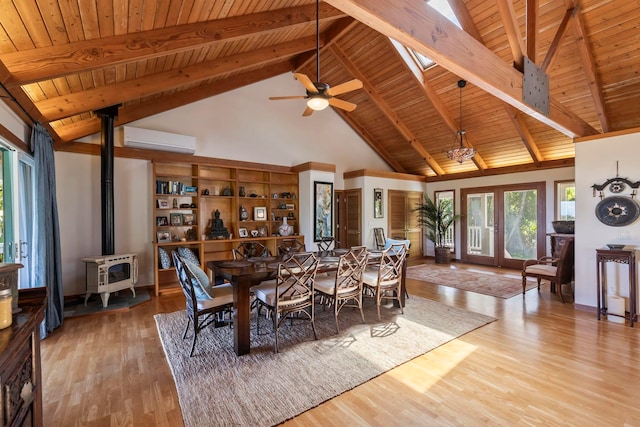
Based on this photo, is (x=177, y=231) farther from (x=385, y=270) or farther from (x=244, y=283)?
(x=385, y=270)

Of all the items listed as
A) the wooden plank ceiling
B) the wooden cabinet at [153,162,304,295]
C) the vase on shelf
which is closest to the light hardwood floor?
the wooden cabinet at [153,162,304,295]

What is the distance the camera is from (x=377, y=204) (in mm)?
7617

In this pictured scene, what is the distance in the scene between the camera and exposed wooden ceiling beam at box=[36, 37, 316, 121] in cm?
329

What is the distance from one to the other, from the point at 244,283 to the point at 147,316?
2095 mm

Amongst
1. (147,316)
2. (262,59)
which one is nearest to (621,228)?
(262,59)

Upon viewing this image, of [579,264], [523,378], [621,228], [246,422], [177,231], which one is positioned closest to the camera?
[246,422]

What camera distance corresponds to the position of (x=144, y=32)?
8.98ft

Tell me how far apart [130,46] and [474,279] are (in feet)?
21.6

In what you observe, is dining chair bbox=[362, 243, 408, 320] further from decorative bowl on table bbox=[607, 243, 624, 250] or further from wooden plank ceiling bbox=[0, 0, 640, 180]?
decorative bowl on table bbox=[607, 243, 624, 250]

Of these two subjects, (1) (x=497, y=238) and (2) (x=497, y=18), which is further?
(1) (x=497, y=238)

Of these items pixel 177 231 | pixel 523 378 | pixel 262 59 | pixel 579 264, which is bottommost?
pixel 523 378

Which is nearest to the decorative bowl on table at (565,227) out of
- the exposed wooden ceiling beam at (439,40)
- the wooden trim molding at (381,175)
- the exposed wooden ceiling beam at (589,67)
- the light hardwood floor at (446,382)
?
the exposed wooden ceiling beam at (589,67)

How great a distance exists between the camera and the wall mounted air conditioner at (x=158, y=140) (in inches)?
190

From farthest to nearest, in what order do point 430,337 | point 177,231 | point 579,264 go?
1. point 177,231
2. point 579,264
3. point 430,337
